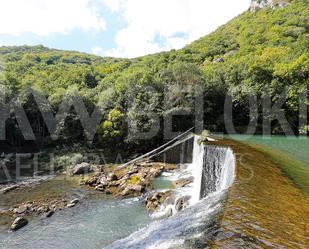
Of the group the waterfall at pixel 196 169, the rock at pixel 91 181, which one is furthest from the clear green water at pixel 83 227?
the rock at pixel 91 181

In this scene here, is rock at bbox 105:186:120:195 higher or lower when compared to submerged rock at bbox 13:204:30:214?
higher

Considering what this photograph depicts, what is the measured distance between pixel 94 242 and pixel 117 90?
27530mm

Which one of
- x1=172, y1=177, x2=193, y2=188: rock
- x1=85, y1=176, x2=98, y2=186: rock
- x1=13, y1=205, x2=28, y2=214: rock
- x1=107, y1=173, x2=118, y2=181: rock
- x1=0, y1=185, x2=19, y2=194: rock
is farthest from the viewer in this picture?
x1=107, y1=173, x2=118, y2=181: rock

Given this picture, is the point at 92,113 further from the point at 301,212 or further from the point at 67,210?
the point at 301,212

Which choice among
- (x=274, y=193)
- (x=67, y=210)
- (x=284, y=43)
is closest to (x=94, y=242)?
(x=67, y=210)

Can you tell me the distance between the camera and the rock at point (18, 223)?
15820 mm

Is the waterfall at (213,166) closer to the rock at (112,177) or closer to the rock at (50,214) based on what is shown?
the rock at (112,177)

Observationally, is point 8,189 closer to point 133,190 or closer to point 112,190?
point 112,190

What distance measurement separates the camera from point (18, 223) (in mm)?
16078

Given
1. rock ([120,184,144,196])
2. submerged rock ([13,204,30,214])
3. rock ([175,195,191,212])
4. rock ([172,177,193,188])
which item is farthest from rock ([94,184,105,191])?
rock ([175,195,191,212])

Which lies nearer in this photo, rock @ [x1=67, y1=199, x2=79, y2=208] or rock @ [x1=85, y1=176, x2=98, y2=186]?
rock @ [x1=67, y1=199, x2=79, y2=208]

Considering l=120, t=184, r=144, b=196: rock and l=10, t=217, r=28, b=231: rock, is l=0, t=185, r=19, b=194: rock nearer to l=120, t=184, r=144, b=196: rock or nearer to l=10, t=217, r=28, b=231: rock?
l=10, t=217, r=28, b=231: rock

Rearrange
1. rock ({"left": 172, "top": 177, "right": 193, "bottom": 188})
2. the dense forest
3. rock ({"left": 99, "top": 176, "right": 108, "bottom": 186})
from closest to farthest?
1. rock ({"left": 172, "top": 177, "right": 193, "bottom": 188})
2. rock ({"left": 99, "top": 176, "right": 108, "bottom": 186})
3. the dense forest

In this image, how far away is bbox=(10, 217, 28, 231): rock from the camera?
1582 centimetres
